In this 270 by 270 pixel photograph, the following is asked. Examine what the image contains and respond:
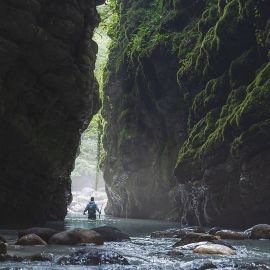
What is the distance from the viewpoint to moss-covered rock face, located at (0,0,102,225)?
1725 cm

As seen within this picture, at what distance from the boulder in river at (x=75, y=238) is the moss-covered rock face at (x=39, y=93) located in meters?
6.44

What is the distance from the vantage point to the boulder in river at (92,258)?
29.9 feet

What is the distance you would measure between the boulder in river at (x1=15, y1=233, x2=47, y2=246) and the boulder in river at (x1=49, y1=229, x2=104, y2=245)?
41cm

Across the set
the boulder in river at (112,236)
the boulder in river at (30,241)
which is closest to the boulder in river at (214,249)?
the boulder in river at (112,236)

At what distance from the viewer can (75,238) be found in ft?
42.6

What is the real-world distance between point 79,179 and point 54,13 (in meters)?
66.7

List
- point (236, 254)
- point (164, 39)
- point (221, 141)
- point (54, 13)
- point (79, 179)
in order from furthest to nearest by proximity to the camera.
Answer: point (79, 179)
point (164, 39)
point (221, 141)
point (54, 13)
point (236, 254)

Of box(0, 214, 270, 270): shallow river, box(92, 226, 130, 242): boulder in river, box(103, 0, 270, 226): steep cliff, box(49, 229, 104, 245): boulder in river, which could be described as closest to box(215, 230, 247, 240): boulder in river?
box(0, 214, 270, 270): shallow river

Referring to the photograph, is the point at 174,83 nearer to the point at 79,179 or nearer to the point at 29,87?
the point at 29,87

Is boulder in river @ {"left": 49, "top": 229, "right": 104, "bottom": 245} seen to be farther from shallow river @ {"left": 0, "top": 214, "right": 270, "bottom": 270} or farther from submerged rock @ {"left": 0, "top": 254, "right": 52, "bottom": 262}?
submerged rock @ {"left": 0, "top": 254, "right": 52, "bottom": 262}

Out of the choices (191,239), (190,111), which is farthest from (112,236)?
(190,111)

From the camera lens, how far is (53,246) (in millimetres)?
12234

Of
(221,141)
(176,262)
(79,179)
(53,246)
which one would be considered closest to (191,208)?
(221,141)

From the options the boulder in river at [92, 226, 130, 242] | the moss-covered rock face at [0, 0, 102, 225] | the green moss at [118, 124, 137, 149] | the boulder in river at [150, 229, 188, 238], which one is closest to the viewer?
the boulder in river at [92, 226, 130, 242]
